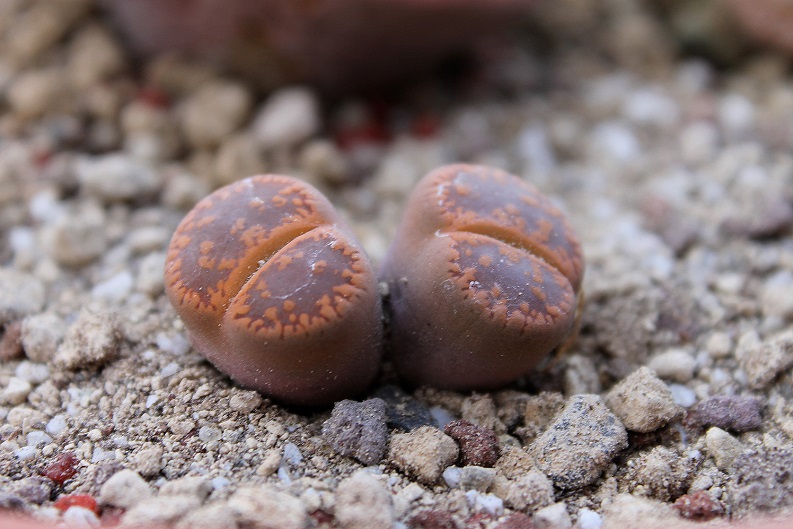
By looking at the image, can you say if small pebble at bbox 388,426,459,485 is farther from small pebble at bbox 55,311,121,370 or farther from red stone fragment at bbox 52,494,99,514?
small pebble at bbox 55,311,121,370

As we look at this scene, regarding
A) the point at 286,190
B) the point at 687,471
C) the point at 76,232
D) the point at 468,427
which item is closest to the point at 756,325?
the point at 687,471

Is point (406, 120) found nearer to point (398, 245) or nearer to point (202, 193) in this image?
point (202, 193)

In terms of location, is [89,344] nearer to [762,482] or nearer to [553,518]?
[553,518]

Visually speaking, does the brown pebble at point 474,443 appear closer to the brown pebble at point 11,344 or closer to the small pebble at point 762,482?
the small pebble at point 762,482

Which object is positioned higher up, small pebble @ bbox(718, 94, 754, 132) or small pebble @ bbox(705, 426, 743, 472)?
small pebble @ bbox(718, 94, 754, 132)

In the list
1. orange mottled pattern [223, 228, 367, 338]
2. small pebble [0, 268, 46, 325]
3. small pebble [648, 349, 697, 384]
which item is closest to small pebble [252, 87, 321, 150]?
small pebble [0, 268, 46, 325]

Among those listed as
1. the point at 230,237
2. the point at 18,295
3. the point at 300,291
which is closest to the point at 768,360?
the point at 300,291

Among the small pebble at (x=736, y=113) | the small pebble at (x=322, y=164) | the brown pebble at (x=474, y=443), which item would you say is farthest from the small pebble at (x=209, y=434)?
the small pebble at (x=736, y=113)
